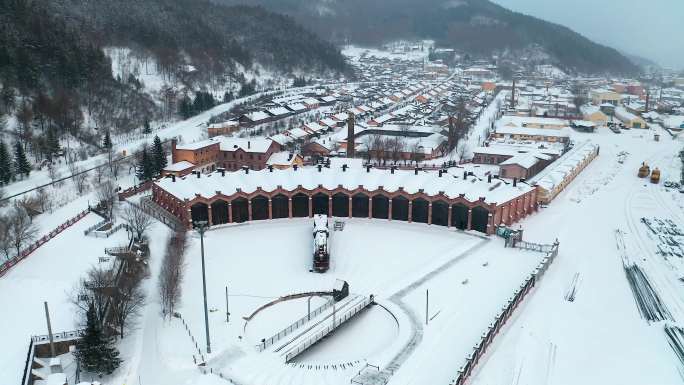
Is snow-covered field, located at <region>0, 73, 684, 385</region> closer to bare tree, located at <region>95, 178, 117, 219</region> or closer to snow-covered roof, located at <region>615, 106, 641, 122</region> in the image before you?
bare tree, located at <region>95, 178, 117, 219</region>

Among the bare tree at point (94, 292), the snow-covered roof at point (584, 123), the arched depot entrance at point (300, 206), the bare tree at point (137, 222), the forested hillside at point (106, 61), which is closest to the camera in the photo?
the bare tree at point (94, 292)

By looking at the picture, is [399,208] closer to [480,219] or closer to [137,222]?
[480,219]

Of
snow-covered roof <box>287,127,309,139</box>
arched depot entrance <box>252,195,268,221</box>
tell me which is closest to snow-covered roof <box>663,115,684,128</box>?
snow-covered roof <box>287,127,309,139</box>

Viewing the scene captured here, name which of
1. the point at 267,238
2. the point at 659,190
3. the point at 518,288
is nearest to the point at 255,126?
the point at 267,238

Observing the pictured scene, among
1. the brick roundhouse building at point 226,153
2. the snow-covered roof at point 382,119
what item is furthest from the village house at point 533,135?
the brick roundhouse building at point 226,153

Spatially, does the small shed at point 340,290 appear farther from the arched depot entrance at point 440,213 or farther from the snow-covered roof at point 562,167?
the snow-covered roof at point 562,167

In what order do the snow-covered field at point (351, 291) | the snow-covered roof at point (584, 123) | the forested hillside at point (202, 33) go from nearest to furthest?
the snow-covered field at point (351, 291)
the snow-covered roof at point (584, 123)
the forested hillside at point (202, 33)

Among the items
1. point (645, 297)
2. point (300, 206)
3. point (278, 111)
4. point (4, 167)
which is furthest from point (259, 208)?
point (278, 111)
